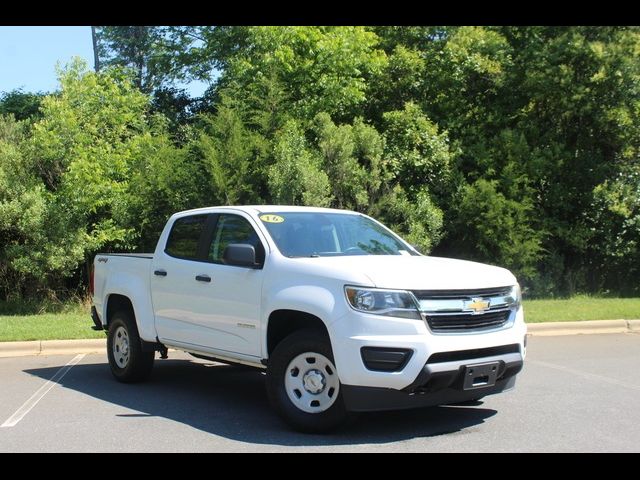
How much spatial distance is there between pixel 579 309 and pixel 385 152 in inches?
216

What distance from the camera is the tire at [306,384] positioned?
5.71m

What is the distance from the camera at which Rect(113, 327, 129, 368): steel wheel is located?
26.8 feet

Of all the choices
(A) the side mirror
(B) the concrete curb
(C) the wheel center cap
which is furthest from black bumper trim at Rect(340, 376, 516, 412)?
(B) the concrete curb

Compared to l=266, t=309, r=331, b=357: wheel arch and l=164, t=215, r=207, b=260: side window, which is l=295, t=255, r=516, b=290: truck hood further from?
l=164, t=215, r=207, b=260: side window

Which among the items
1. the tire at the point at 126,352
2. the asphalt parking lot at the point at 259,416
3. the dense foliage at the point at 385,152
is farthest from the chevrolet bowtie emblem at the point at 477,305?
the dense foliage at the point at 385,152

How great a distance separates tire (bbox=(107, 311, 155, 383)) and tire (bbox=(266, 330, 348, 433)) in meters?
2.60

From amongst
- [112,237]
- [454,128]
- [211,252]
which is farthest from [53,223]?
[454,128]

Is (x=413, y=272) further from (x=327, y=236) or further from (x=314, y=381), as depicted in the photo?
(x=327, y=236)

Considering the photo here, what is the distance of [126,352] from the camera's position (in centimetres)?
819

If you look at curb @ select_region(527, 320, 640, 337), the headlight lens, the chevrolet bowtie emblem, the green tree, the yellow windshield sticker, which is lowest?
curb @ select_region(527, 320, 640, 337)

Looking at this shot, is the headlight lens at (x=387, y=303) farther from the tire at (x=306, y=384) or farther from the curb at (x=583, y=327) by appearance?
the curb at (x=583, y=327)

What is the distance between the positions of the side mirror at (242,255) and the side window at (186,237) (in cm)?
102

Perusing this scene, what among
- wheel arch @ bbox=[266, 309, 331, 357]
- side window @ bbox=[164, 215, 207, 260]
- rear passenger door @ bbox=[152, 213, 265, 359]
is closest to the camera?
wheel arch @ bbox=[266, 309, 331, 357]
